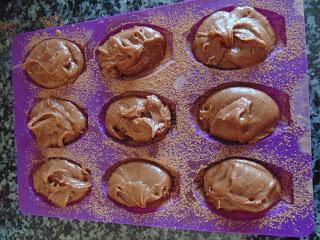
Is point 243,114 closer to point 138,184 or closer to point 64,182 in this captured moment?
point 138,184

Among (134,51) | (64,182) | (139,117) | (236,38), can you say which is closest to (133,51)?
(134,51)

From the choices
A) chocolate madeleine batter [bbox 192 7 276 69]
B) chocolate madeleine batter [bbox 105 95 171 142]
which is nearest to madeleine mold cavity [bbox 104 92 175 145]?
chocolate madeleine batter [bbox 105 95 171 142]

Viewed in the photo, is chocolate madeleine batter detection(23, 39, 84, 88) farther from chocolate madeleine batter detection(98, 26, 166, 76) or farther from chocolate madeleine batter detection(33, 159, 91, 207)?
chocolate madeleine batter detection(33, 159, 91, 207)

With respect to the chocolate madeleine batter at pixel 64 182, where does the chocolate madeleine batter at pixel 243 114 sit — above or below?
above

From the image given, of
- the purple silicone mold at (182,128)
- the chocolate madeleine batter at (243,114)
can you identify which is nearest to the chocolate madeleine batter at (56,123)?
the purple silicone mold at (182,128)

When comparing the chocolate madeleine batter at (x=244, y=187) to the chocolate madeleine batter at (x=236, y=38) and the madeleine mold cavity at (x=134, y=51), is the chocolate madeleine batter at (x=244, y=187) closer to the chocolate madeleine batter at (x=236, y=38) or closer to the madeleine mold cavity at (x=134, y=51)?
the chocolate madeleine batter at (x=236, y=38)

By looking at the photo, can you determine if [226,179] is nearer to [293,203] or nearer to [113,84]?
[293,203]
